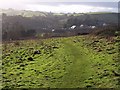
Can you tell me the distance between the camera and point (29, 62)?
35.0 m

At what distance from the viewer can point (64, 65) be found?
105ft

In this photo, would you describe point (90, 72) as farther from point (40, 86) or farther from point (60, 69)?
point (40, 86)

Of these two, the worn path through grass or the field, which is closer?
the worn path through grass

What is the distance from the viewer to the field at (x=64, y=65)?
2612 cm

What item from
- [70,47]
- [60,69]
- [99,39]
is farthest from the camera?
[99,39]

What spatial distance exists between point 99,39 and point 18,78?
70.2 ft

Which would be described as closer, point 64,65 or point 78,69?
point 78,69

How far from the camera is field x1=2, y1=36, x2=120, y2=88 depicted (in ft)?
85.7

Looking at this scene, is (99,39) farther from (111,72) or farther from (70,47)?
(111,72)

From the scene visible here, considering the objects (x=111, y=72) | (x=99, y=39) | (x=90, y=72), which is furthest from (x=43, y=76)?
(x=99, y=39)

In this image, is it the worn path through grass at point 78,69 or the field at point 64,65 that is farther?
the field at point 64,65

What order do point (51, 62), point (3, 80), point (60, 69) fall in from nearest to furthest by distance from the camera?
point (3, 80) → point (60, 69) → point (51, 62)

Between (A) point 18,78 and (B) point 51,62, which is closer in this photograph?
(A) point 18,78

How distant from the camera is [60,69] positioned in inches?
1206
